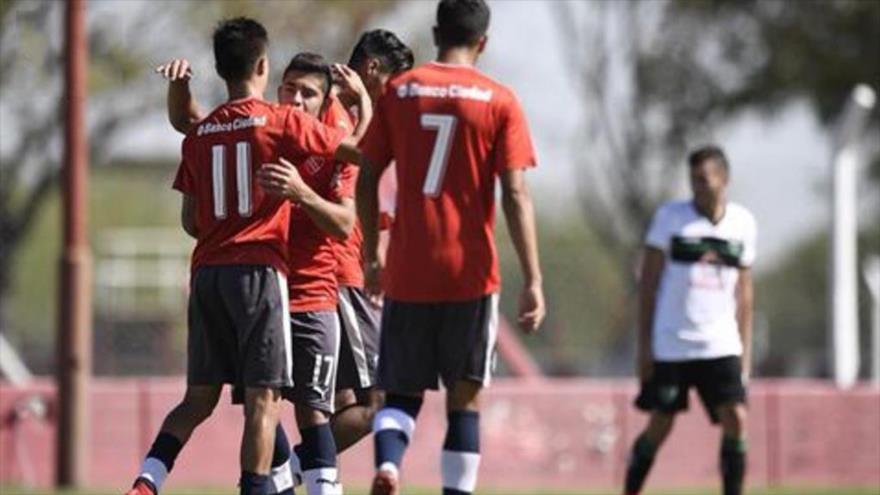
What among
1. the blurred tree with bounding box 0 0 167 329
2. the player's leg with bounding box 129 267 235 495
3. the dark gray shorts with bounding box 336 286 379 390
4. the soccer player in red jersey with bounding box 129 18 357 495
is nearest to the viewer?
the soccer player in red jersey with bounding box 129 18 357 495

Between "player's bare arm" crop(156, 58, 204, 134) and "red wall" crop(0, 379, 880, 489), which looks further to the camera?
"red wall" crop(0, 379, 880, 489)

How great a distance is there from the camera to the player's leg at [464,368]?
11.4m

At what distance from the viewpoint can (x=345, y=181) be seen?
1259 cm

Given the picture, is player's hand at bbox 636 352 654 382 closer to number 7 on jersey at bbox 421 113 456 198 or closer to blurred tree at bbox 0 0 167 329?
number 7 on jersey at bbox 421 113 456 198

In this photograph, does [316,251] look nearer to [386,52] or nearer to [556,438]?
[386,52]

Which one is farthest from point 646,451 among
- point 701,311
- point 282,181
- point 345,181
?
point 282,181

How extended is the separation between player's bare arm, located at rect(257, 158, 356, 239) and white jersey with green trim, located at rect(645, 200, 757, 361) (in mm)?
4181

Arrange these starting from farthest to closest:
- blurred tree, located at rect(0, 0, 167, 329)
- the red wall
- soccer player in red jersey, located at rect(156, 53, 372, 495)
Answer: blurred tree, located at rect(0, 0, 167, 329), the red wall, soccer player in red jersey, located at rect(156, 53, 372, 495)

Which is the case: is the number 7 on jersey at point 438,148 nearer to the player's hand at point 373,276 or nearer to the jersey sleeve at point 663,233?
the player's hand at point 373,276

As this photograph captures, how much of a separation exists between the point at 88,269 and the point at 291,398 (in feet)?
28.1

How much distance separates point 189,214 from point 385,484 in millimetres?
1829

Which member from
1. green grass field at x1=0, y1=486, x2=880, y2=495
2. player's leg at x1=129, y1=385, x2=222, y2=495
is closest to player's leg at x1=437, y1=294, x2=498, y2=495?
player's leg at x1=129, y1=385, x2=222, y2=495

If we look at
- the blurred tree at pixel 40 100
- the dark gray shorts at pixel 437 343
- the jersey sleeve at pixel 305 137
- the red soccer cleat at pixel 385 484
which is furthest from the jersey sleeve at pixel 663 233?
the blurred tree at pixel 40 100

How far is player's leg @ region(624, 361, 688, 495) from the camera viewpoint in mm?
16203
